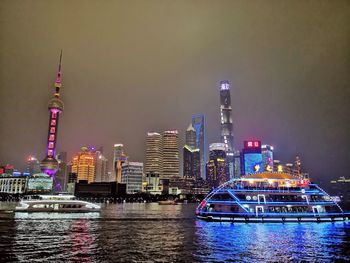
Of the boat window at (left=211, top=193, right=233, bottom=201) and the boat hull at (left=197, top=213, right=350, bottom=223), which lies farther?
the boat window at (left=211, top=193, right=233, bottom=201)

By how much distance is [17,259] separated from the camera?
33.7 m

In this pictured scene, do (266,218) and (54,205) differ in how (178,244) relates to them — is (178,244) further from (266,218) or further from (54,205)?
(54,205)

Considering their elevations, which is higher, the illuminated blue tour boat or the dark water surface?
the illuminated blue tour boat

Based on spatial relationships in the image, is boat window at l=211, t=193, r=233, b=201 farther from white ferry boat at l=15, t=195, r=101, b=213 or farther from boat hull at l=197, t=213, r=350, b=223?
white ferry boat at l=15, t=195, r=101, b=213

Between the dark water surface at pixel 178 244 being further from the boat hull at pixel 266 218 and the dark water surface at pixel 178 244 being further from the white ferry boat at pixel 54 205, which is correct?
the white ferry boat at pixel 54 205

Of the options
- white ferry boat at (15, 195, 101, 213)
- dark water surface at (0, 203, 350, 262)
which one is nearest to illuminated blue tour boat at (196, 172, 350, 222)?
dark water surface at (0, 203, 350, 262)

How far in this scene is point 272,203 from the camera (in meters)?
66.2

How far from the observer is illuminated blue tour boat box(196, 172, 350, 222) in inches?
2566

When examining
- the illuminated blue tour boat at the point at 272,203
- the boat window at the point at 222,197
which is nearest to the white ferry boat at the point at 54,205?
the illuminated blue tour boat at the point at 272,203

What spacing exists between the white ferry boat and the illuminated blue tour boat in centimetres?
4922

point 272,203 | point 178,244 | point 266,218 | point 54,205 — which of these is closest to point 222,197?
point 266,218

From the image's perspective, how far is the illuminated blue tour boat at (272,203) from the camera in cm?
6519

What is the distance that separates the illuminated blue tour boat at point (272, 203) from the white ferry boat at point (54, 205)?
49.2m

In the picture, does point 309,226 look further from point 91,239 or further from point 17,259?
point 17,259
